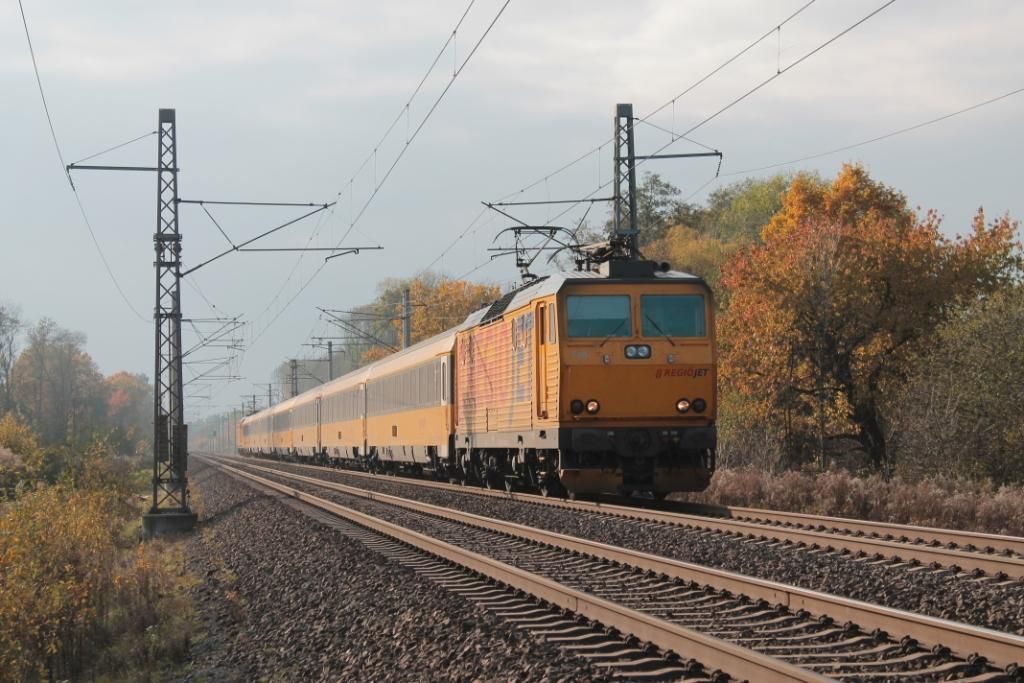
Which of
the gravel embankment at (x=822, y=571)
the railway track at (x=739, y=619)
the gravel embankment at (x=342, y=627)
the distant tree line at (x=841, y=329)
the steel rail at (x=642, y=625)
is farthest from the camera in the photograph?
the distant tree line at (x=841, y=329)

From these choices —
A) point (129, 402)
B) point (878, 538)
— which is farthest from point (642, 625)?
point (129, 402)

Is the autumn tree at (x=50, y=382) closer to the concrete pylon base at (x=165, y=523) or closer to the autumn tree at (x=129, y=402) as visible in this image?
the autumn tree at (x=129, y=402)

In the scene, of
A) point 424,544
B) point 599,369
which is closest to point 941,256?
point 599,369

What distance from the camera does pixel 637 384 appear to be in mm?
16703

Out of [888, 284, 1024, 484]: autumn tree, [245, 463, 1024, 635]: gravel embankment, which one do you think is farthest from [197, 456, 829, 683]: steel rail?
[888, 284, 1024, 484]: autumn tree

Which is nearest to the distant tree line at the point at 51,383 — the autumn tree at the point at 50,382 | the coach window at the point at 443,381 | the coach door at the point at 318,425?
the autumn tree at the point at 50,382

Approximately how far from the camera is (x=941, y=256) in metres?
32.2

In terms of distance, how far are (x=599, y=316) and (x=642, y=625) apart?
9513 mm

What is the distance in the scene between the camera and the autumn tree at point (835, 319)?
94.3ft

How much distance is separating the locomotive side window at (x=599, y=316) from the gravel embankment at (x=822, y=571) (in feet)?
8.54

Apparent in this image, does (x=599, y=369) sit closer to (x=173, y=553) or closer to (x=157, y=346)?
(x=173, y=553)

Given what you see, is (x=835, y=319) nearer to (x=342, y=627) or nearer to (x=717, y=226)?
(x=342, y=627)

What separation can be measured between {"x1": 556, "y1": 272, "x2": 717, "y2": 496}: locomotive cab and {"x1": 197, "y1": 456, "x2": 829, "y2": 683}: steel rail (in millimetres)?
3886

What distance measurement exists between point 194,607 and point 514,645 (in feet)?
18.8
